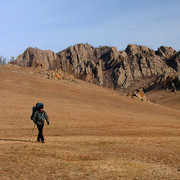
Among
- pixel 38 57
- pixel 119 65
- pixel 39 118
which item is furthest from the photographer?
pixel 38 57

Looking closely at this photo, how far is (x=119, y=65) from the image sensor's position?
170375 mm

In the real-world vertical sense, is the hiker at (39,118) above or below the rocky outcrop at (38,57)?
below

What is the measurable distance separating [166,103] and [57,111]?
70.2 m

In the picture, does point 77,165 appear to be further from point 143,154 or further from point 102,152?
point 143,154

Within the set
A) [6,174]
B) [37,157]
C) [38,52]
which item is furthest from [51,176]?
[38,52]

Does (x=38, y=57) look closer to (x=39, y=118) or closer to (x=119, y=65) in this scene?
(x=119, y=65)

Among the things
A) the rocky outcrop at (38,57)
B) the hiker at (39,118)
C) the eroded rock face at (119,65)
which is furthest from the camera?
the rocky outcrop at (38,57)

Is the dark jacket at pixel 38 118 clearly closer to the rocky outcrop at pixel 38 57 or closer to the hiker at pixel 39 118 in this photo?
the hiker at pixel 39 118

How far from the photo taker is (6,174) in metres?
8.26

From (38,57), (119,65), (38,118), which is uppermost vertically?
(38,57)

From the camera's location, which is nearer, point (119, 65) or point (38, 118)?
point (38, 118)

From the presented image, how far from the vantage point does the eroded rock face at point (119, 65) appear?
541 ft

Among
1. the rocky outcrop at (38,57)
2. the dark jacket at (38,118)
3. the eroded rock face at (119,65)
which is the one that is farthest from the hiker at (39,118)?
the rocky outcrop at (38,57)

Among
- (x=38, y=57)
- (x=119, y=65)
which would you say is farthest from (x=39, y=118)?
(x=38, y=57)
